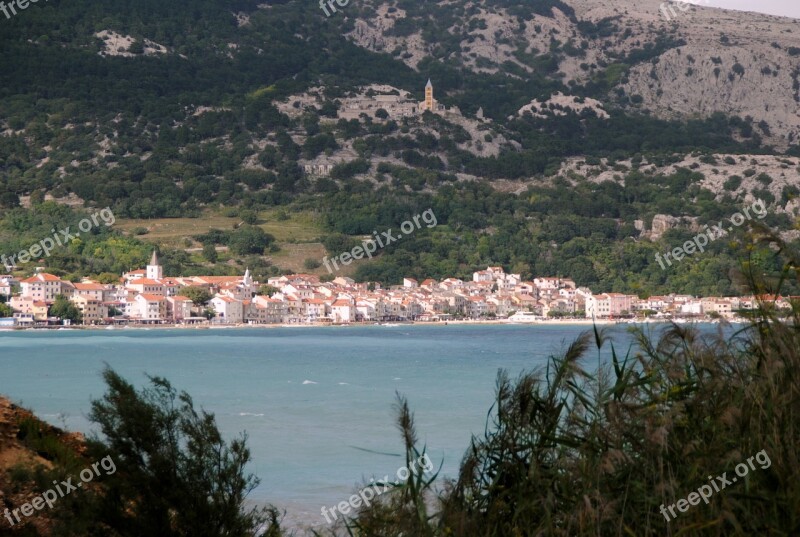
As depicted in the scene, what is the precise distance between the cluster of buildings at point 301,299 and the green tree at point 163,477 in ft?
168

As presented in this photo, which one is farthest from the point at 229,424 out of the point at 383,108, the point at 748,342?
the point at 383,108

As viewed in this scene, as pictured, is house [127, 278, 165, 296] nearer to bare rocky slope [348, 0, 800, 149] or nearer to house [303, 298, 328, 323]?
house [303, 298, 328, 323]

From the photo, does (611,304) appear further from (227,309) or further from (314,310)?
(227,309)

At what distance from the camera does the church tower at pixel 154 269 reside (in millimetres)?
61219

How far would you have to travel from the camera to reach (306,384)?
29.4 meters

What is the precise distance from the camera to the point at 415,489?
494 cm

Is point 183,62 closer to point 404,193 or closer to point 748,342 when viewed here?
point 404,193

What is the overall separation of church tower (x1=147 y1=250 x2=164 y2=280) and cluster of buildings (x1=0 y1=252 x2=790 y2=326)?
49mm

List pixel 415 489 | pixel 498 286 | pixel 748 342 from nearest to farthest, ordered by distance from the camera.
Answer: pixel 415 489
pixel 748 342
pixel 498 286

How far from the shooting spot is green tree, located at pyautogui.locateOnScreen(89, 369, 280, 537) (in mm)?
6492

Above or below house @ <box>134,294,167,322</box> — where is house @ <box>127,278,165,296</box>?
above

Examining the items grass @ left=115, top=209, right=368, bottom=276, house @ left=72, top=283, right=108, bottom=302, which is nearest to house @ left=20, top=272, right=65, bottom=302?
house @ left=72, top=283, right=108, bottom=302

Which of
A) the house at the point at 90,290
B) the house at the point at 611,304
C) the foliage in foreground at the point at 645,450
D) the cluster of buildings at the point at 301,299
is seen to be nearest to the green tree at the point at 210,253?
the cluster of buildings at the point at 301,299

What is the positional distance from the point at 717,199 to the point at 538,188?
11.0 metres
